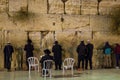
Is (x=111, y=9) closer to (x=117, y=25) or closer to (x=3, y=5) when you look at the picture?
(x=117, y=25)

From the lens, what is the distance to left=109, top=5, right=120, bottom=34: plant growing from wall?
21109 millimetres

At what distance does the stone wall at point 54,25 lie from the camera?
20.0m

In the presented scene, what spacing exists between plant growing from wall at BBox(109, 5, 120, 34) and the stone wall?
0.22m

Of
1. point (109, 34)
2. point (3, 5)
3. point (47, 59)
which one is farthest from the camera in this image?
point (109, 34)

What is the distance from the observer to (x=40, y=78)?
1486 centimetres

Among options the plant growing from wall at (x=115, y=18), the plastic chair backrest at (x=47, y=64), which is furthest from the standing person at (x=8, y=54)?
the plant growing from wall at (x=115, y=18)

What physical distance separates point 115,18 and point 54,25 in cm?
386

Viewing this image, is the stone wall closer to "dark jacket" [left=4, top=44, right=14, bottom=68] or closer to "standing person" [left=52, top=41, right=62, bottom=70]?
"dark jacket" [left=4, top=44, right=14, bottom=68]

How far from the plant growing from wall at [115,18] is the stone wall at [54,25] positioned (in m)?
0.22

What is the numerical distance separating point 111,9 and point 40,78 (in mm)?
8404

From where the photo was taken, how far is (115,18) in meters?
21.1

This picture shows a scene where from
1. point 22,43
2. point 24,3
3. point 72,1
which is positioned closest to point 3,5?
point 24,3

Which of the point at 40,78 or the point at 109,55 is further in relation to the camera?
the point at 109,55

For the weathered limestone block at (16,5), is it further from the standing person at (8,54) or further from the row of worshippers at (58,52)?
the standing person at (8,54)
